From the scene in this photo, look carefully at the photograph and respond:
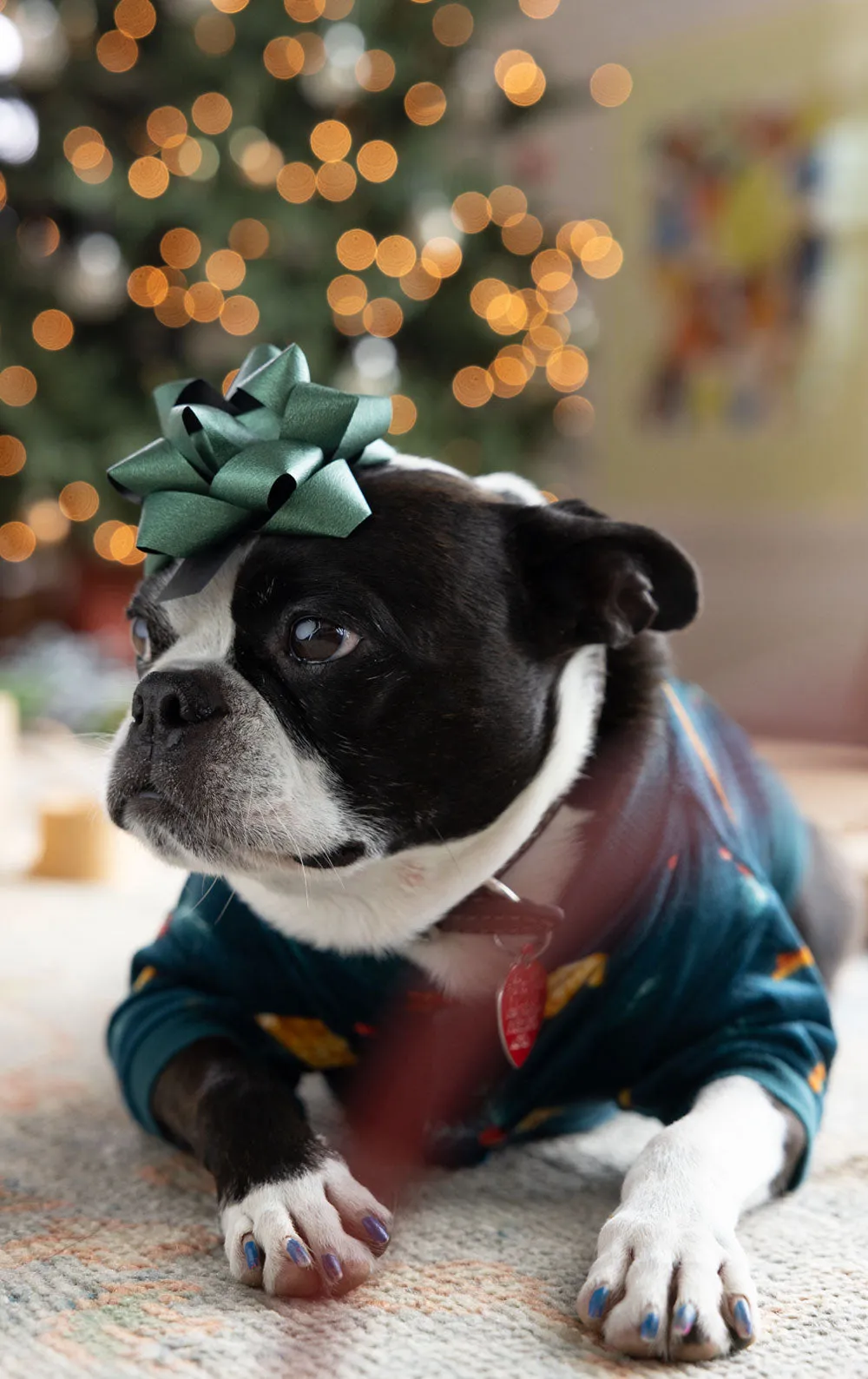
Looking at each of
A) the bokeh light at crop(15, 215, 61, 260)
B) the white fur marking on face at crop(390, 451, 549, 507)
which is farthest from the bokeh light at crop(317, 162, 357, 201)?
the white fur marking on face at crop(390, 451, 549, 507)

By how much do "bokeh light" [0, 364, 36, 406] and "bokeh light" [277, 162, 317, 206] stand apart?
2.93 feet

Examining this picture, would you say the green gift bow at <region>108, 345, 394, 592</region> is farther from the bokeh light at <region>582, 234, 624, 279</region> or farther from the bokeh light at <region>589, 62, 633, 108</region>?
the bokeh light at <region>589, 62, 633, 108</region>

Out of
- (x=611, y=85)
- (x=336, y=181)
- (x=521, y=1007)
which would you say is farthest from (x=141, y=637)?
(x=611, y=85)

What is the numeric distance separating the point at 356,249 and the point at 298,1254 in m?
3.61

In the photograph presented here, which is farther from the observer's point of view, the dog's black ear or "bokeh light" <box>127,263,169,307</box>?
"bokeh light" <box>127,263,169,307</box>

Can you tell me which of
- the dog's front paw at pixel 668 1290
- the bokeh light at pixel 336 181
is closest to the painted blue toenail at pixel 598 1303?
the dog's front paw at pixel 668 1290

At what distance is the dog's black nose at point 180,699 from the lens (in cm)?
108

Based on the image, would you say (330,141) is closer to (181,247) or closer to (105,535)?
(181,247)

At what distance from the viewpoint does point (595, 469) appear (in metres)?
5.40

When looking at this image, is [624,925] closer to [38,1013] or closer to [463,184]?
[38,1013]

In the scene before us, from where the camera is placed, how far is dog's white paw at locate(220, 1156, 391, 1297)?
937 mm

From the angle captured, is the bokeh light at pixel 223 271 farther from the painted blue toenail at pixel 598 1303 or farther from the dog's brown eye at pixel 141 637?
the painted blue toenail at pixel 598 1303

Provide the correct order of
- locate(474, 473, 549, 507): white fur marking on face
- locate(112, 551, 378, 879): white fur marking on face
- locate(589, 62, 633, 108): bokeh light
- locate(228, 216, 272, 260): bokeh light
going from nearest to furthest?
locate(112, 551, 378, 879): white fur marking on face < locate(474, 473, 549, 507): white fur marking on face < locate(228, 216, 272, 260): bokeh light < locate(589, 62, 633, 108): bokeh light

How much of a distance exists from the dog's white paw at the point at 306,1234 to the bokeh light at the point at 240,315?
3206 mm
